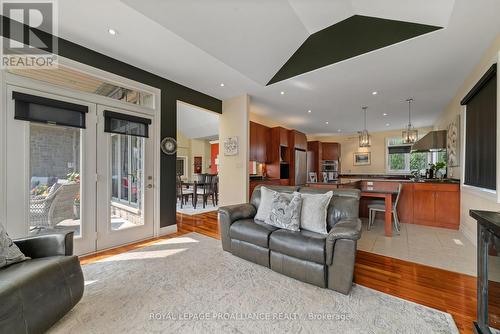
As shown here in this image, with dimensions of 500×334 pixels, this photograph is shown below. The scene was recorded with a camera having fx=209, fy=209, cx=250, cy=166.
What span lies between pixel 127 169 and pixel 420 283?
417 cm

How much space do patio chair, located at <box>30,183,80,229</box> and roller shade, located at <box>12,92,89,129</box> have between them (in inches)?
33.3

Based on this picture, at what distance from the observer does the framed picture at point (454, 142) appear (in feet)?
13.7

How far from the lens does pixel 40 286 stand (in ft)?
4.66

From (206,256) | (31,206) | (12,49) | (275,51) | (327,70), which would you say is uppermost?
(275,51)

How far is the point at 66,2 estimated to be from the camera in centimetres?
215

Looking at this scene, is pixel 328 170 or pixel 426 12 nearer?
pixel 426 12

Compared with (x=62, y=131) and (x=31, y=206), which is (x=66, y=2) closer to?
(x=62, y=131)

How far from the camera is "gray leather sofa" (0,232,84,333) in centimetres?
127

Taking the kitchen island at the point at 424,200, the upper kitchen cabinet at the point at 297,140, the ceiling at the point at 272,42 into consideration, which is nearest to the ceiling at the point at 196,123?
the upper kitchen cabinet at the point at 297,140

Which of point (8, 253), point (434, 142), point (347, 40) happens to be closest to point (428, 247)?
point (434, 142)

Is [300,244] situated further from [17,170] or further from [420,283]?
[17,170]

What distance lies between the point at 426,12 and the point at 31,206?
5.10 m

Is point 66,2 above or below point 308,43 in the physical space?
below

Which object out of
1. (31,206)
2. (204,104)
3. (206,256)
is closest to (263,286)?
(206,256)
